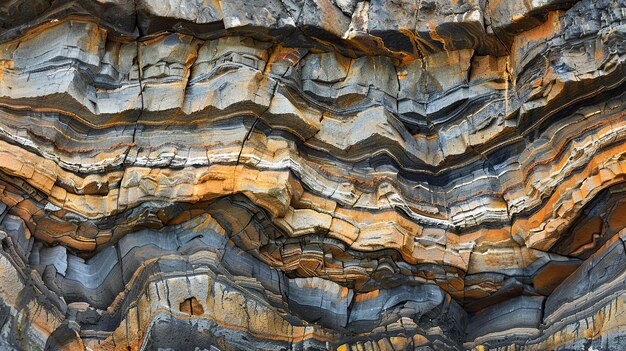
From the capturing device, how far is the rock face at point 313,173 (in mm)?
8617

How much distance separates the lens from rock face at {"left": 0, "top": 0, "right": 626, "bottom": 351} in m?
8.62

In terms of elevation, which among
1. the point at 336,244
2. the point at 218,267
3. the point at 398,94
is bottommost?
the point at 218,267

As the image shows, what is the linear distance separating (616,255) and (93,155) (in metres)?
4.55

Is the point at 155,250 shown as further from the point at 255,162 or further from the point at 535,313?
the point at 535,313

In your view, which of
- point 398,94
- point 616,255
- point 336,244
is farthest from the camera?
point 398,94

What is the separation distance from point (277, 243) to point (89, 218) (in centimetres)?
166

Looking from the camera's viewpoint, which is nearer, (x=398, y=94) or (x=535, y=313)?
(x=535, y=313)

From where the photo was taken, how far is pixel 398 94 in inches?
391

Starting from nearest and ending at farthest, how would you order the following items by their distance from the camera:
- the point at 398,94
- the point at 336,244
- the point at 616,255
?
the point at 616,255, the point at 336,244, the point at 398,94

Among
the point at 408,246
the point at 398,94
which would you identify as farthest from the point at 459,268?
the point at 398,94

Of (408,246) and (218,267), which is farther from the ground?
(408,246)

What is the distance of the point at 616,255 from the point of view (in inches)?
339

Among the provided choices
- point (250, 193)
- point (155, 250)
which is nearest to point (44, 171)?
point (155, 250)

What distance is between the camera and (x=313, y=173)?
9312 mm
